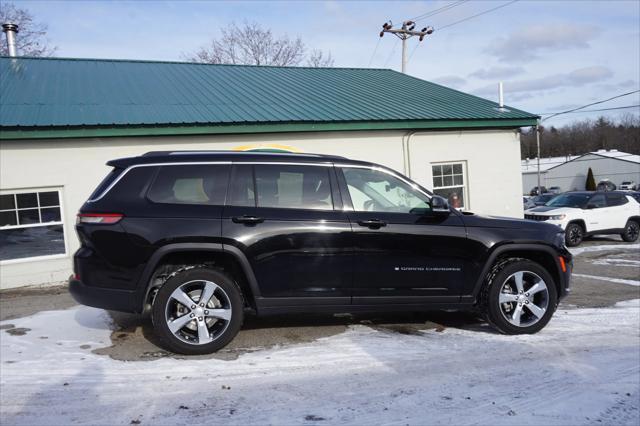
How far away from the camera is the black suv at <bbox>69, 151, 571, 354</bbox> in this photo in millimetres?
4691

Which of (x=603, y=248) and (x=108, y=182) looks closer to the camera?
(x=108, y=182)

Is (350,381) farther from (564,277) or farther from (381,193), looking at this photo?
(564,277)

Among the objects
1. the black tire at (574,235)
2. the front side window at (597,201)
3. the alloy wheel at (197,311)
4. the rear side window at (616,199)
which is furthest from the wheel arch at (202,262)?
the rear side window at (616,199)

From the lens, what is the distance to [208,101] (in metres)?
11.4

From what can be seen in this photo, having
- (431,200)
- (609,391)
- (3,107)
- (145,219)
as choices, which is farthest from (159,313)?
(3,107)

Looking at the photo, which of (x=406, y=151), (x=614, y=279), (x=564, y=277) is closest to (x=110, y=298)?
(x=564, y=277)

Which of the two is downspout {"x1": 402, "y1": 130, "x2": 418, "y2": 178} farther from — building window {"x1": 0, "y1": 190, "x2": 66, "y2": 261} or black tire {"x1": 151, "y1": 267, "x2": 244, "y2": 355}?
black tire {"x1": 151, "y1": 267, "x2": 244, "y2": 355}

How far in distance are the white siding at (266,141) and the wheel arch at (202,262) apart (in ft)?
19.0

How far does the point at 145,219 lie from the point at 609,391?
13.7 ft

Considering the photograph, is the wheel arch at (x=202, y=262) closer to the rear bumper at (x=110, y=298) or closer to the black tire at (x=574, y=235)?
the rear bumper at (x=110, y=298)

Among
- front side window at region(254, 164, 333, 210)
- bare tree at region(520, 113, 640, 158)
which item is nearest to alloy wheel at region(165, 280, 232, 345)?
front side window at region(254, 164, 333, 210)

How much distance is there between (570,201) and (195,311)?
14.4 meters

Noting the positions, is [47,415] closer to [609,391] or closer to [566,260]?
[609,391]

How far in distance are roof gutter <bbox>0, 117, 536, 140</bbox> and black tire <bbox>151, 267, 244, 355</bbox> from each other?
591cm
